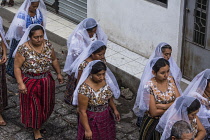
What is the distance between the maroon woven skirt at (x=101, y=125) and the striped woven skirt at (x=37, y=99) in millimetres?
1051

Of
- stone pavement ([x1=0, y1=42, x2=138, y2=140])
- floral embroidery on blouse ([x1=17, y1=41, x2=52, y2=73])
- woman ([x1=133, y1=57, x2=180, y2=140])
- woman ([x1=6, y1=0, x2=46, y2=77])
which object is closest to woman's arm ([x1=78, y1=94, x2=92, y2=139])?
woman ([x1=133, y1=57, x2=180, y2=140])

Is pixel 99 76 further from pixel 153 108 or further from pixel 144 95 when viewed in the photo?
Result: pixel 153 108

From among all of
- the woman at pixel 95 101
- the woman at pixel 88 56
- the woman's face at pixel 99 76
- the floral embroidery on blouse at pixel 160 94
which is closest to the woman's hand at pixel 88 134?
the woman at pixel 95 101

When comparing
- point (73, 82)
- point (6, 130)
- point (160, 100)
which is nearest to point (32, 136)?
point (6, 130)

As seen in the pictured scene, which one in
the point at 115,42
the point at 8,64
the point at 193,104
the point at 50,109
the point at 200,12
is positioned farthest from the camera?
the point at 115,42

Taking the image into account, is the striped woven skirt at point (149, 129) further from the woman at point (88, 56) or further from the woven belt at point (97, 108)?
the woman at point (88, 56)

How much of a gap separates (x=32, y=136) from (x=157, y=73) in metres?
2.42

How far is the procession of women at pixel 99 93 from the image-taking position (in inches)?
227

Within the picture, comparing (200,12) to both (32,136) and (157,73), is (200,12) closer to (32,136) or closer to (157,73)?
(157,73)

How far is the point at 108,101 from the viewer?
654 cm

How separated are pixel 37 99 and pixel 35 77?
0.34m

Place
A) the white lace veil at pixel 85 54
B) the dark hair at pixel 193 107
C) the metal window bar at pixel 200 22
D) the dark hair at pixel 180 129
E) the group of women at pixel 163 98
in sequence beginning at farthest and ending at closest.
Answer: the metal window bar at pixel 200 22, the white lace veil at pixel 85 54, the group of women at pixel 163 98, the dark hair at pixel 193 107, the dark hair at pixel 180 129

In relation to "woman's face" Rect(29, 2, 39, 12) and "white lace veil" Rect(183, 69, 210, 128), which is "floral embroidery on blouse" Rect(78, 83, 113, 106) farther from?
"woman's face" Rect(29, 2, 39, 12)

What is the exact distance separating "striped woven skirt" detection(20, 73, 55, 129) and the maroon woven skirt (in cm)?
105
